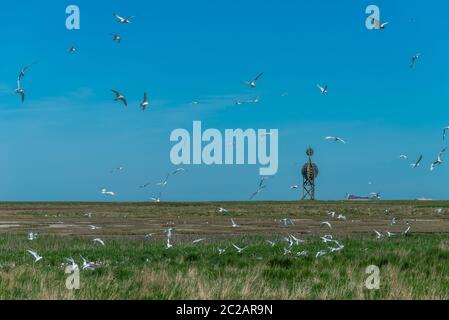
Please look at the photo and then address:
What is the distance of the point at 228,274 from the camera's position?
17469 mm

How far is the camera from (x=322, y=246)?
27719 mm

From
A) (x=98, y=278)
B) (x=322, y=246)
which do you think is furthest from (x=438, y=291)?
(x=322, y=246)

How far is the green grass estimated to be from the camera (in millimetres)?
13633

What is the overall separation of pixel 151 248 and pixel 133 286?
12.1 m

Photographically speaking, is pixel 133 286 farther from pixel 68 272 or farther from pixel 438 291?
pixel 438 291

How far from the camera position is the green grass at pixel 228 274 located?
13.6m

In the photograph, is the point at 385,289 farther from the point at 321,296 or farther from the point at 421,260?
the point at 421,260
